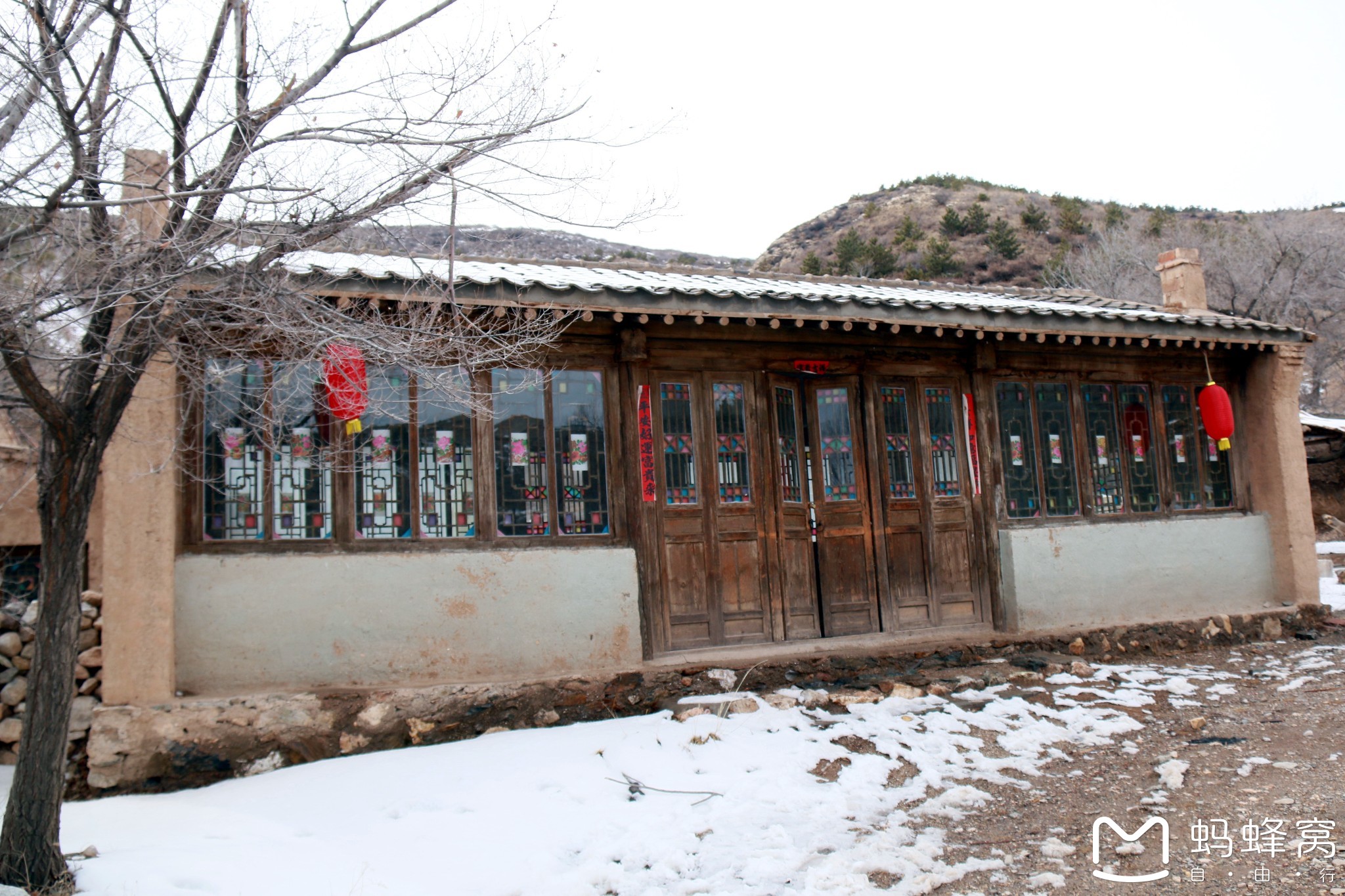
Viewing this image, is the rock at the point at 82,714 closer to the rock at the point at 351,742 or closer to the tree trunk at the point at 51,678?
the rock at the point at 351,742

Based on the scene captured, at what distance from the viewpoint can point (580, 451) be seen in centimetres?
682

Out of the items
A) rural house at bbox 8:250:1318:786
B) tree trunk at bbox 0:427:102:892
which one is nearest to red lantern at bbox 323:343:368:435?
rural house at bbox 8:250:1318:786

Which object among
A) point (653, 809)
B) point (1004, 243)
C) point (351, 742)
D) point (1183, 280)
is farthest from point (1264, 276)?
point (351, 742)

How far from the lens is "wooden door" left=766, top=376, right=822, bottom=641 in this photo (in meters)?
7.43

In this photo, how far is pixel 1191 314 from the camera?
8750mm

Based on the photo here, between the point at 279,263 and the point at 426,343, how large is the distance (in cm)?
81

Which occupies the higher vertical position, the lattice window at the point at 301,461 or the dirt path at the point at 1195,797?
the lattice window at the point at 301,461

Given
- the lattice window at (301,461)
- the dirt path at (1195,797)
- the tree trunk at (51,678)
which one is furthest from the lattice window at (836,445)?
the tree trunk at (51,678)

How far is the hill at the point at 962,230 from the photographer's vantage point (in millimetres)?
30625

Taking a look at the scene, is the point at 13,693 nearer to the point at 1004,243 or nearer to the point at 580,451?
the point at 580,451

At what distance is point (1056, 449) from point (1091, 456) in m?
0.40

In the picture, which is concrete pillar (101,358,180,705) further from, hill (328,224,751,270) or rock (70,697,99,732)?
hill (328,224,751,270)

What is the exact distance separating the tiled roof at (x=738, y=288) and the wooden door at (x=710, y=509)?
91 centimetres

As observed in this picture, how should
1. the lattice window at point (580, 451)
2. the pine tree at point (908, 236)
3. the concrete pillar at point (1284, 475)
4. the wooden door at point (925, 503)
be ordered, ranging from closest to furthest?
the lattice window at point (580, 451)
the wooden door at point (925, 503)
the concrete pillar at point (1284, 475)
the pine tree at point (908, 236)
